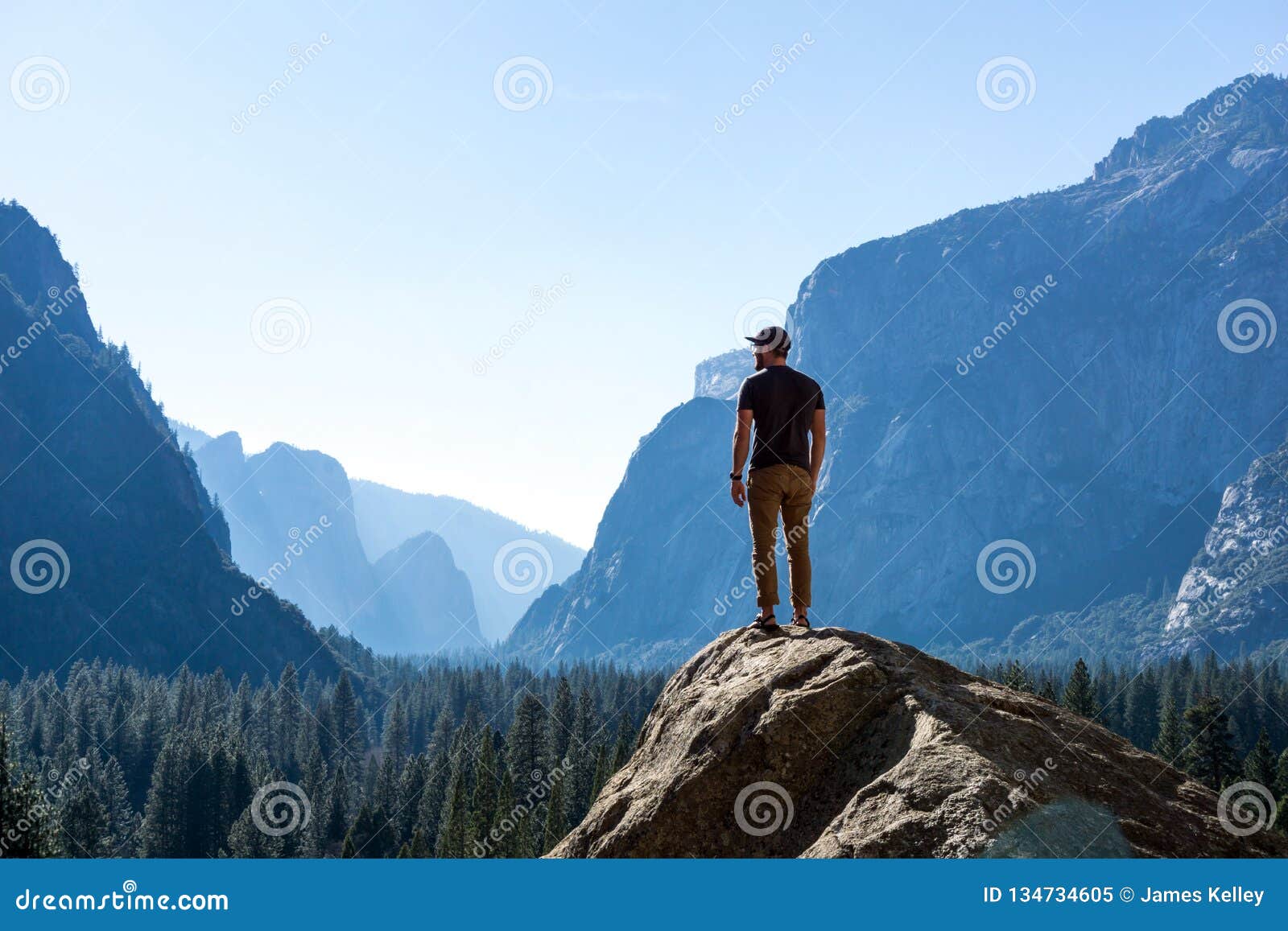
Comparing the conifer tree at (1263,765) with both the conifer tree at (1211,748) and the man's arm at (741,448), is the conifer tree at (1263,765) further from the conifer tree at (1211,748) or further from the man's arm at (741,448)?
the man's arm at (741,448)

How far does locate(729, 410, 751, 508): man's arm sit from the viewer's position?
12039 millimetres

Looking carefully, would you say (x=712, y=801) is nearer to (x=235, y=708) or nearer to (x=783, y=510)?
(x=783, y=510)

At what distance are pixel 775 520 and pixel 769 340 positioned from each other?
2.04 m

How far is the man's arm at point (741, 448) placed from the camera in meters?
12.0

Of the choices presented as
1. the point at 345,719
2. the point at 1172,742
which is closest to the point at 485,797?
the point at 1172,742

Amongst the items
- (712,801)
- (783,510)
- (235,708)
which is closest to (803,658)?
(712,801)

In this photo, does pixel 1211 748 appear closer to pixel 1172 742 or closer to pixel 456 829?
pixel 1172 742

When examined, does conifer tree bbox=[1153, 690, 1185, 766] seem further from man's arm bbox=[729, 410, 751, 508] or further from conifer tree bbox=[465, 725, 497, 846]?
man's arm bbox=[729, 410, 751, 508]

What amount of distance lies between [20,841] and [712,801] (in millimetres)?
28219

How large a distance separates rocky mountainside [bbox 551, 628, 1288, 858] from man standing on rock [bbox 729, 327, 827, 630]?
101cm

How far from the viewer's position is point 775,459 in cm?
1209

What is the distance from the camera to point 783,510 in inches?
491

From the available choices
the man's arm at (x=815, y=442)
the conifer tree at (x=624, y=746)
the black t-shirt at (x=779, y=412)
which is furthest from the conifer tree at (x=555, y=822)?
the black t-shirt at (x=779, y=412)

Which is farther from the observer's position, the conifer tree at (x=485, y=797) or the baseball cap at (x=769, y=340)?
the conifer tree at (x=485, y=797)
